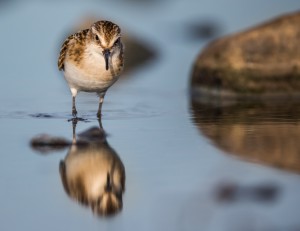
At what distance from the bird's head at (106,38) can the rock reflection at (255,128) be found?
1461mm

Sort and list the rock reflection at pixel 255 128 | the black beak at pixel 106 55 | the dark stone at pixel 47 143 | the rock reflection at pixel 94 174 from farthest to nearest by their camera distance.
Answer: the black beak at pixel 106 55 → the dark stone at pixel 47 143 → the rock reflection at pixel 255 128 → the rock reflection at pixel 94 174

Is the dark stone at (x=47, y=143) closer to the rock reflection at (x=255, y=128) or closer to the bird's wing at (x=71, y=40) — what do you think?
the rock reflection at (x=255, y=128)

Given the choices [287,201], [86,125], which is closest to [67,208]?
[287,201]

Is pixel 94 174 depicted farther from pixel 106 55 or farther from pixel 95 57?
pixel 95 57

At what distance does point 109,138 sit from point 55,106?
361 cm

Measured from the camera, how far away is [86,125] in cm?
1250

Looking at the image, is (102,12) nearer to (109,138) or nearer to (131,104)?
(131,104)

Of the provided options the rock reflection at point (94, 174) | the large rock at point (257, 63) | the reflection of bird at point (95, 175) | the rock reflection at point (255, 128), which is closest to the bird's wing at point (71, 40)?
the rock reflection at point (255, 128)

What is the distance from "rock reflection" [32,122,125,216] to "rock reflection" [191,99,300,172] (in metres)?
1.31

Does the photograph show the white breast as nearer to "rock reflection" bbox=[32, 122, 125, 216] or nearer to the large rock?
"rock reflection" bbox=[32, 122, 125, 216]

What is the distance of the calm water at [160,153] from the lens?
7668mm

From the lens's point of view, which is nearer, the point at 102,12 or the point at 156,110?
the point at 156,110

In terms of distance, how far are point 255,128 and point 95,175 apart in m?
3.18

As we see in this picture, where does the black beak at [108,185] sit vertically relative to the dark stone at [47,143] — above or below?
below
